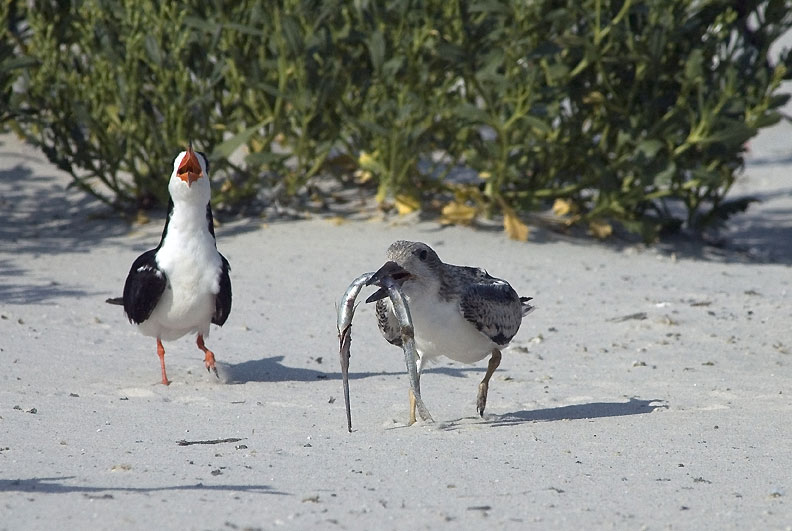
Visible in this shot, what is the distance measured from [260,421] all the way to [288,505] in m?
1.48

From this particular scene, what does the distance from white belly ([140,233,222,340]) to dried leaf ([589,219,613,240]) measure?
15.8 feet

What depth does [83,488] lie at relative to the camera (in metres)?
3.85

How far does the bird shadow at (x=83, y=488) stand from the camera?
150 inches

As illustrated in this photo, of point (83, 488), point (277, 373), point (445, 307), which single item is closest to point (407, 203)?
point (277, 373)

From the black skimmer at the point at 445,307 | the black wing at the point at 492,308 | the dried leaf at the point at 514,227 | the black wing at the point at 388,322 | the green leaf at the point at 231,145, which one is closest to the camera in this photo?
the black skimmer at the point at 445,307

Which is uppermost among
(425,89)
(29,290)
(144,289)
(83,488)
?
(425,89)

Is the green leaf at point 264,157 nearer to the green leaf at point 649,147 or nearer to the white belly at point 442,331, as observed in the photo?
the green leaf at point 649,147

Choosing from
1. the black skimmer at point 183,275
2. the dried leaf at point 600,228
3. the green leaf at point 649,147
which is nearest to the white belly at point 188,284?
the black skimmer at point 183,275

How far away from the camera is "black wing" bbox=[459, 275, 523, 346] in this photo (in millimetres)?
5008

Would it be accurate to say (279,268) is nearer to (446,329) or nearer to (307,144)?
(307,144)

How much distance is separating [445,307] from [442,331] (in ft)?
0.34

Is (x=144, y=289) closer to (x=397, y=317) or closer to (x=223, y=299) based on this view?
(x=223, y=299)

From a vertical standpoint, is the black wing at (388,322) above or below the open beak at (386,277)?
below

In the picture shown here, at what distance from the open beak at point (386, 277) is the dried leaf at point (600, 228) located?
213 inches
